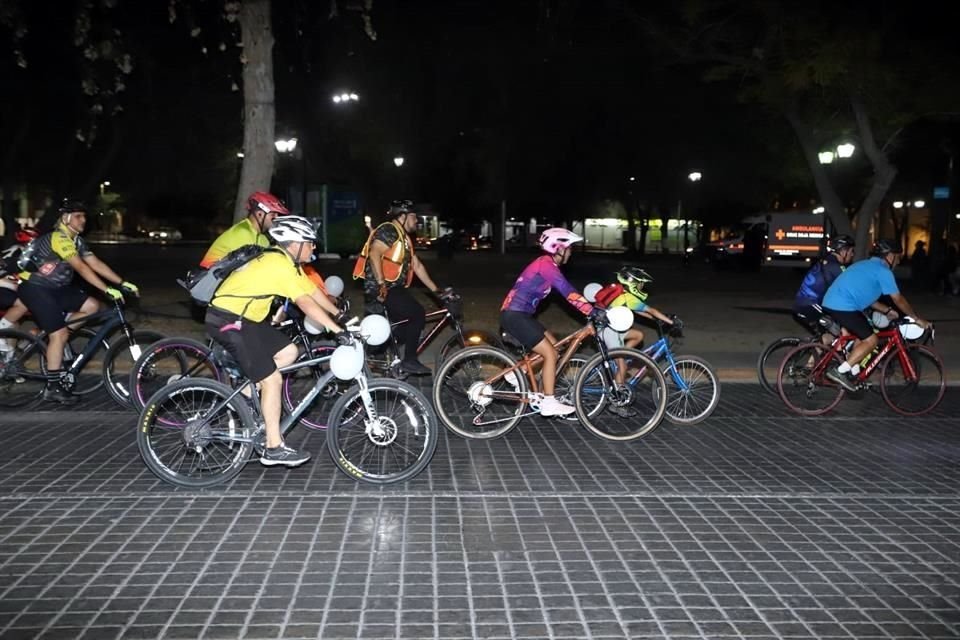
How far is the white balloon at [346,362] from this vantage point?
5.98m

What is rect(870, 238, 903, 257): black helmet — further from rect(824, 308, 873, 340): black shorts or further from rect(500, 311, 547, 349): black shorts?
rect(500, 311, 547, 349): black shorts

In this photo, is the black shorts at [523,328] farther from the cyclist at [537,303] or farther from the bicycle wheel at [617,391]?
the bicycle wheel at [617,391]

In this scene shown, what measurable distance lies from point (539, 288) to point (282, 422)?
2.55 metres

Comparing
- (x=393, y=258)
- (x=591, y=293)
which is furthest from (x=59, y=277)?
(x=591, y=293)

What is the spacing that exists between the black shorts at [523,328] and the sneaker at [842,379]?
3.50m

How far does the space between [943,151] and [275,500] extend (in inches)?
1142

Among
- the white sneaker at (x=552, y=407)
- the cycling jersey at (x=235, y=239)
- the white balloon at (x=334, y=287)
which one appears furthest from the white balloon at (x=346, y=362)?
the white balloon at (x=334, y=287)

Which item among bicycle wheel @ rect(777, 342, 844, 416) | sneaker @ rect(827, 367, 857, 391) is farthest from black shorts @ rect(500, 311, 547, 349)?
sneaker @ rect(827, 367, 857, 391)

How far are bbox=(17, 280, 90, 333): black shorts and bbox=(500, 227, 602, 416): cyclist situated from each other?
14.4ft

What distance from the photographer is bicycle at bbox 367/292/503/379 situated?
9.17m

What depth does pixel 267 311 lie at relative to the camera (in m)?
6.32

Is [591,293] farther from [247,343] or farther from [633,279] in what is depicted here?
[247,343]

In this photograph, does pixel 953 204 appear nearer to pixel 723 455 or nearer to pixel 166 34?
pixel 166 34

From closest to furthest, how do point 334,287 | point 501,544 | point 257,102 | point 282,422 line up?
1. point 501,544
2. point 282,422
3. point 334,287
4. point 257,102
